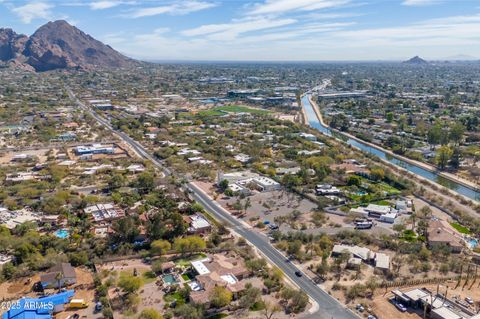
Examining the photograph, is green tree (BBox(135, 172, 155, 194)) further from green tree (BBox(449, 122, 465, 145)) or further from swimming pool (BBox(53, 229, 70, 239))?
green tree (BBox(449, 122, 465, 145))

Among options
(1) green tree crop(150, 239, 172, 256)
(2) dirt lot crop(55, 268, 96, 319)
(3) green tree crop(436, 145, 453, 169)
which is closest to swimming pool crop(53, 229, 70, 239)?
(2) dirt lot crop(55, 268, 96, 319)

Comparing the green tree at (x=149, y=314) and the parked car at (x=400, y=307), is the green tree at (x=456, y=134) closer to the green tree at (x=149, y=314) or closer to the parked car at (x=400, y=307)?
the parked car at (x=400, y=307)

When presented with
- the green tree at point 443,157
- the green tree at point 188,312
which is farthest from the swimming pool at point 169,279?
the green tree at point 443,157

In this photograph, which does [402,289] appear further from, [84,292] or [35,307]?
[35,307]

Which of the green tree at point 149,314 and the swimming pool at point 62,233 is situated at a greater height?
the swimming pool at point 62,233

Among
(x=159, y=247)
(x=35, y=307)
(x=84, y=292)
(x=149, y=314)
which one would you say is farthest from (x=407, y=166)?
(x=35, y=307)

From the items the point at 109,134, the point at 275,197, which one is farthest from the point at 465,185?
the point at 109,134

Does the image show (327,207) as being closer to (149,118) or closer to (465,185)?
(465,185)
